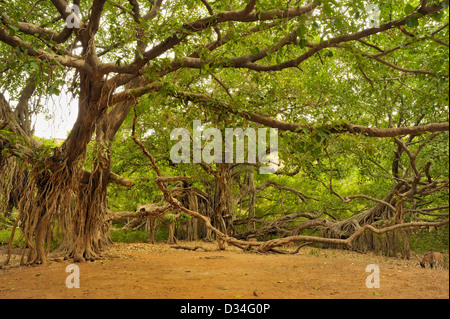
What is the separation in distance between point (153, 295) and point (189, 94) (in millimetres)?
2798

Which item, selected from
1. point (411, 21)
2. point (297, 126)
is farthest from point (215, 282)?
point (411, 21)

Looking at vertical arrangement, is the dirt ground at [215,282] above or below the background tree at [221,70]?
below

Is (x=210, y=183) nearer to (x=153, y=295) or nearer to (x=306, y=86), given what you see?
(x=306, y=86)

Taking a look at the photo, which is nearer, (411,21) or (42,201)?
(411,21)

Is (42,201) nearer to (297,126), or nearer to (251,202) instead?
(297,126)

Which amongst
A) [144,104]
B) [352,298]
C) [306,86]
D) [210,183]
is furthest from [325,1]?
[210,183]

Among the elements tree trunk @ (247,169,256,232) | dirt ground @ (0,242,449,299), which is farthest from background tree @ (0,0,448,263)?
tree trunk @ (247,169,256,232)

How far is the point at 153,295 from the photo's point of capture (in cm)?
323
